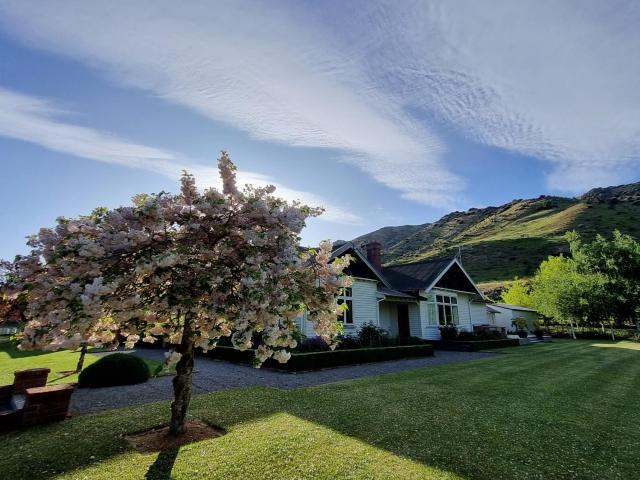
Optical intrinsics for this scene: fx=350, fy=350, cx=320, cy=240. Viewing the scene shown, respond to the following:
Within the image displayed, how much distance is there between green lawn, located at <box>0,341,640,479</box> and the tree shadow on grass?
0.02 m

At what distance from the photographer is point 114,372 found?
35.1 feet

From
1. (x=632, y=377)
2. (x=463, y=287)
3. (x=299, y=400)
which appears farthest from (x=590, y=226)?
(x=299, y=400)

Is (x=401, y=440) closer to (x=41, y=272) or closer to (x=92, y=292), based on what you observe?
(x=92, y=292)

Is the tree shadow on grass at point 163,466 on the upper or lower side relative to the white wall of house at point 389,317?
lower

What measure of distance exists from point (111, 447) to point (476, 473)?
5379 mm

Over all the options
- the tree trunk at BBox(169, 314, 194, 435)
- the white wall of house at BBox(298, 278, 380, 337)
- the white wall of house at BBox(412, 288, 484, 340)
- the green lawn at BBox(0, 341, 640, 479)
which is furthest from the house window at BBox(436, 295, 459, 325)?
the tree trunk at BBox(169, 314, 194, 435)

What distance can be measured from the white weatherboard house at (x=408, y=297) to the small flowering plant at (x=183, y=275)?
13330 mm

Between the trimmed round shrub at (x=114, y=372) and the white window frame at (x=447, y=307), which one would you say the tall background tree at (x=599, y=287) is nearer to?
the white window frame at (x=447, y=307)

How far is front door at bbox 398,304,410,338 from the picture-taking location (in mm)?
25688

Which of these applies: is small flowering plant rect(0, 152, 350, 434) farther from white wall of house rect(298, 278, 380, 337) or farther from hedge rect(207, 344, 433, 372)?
white wall of house rect(298, 278, 380, 337)

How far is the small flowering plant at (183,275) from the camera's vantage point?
13.6ft

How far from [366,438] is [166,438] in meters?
3.30

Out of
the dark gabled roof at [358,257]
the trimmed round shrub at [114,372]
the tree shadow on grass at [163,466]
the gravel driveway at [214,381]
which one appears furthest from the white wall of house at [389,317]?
the tree shadow on grass at [163,466]

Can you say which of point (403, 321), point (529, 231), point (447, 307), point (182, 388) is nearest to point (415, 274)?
point (447, 307)
